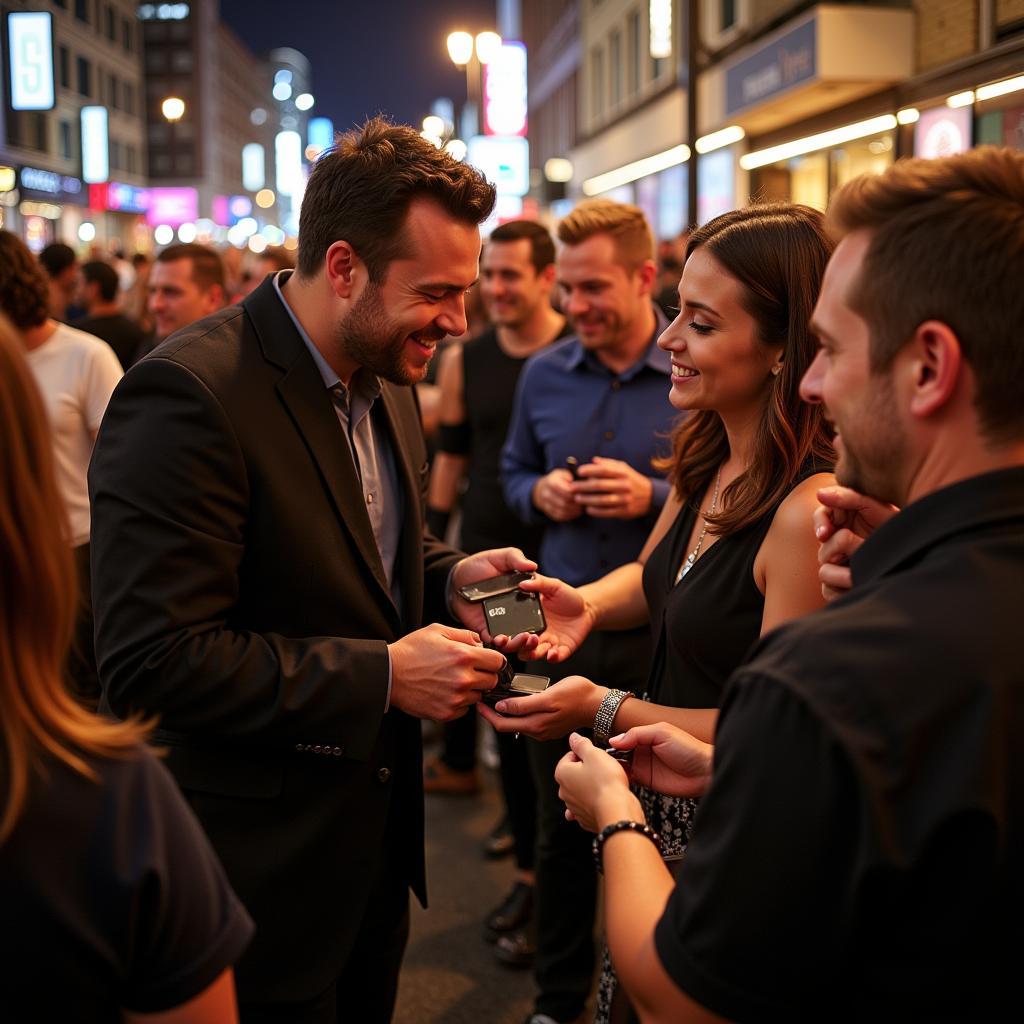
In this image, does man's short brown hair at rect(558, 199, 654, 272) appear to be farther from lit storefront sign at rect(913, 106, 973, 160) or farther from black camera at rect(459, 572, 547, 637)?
lit storefront sign at rect(913, 106, 973, 160)

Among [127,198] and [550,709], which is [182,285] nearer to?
[550,709]

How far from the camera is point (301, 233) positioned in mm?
2645

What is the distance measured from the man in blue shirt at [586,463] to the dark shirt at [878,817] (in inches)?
100

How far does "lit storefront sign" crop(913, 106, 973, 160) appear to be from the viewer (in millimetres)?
10391

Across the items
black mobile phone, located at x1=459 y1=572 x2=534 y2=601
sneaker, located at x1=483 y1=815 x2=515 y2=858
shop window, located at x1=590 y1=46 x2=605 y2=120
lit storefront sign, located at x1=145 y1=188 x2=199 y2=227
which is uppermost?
lit storefront sign, located at x1=145 y1=188 x2=199 y2=227

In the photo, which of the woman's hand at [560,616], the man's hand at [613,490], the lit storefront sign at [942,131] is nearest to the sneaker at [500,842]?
the man's hand at [613,490]

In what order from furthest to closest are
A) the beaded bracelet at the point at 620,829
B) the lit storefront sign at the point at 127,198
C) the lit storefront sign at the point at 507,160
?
the lit storefront sign at the point at 127,198 → the lit storefront sign at the point at 507,160 → the beaded bracelet at the point at 620,829

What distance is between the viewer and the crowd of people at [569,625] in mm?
1229

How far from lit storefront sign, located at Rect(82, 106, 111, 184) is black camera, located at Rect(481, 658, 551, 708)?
1494 inches

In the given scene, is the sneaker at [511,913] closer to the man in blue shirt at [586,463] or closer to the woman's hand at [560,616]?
the man in blue shirt at [586,463]

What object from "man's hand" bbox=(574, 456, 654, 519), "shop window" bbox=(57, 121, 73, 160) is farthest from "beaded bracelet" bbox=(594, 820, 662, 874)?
"shop window" bbox=(57, 121, 73, 160)

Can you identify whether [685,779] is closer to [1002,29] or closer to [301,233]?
[301,233]

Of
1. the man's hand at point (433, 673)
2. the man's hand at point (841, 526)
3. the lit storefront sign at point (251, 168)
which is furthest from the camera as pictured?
the lit storefront sign at point (251, 168)

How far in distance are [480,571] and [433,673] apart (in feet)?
2.06
